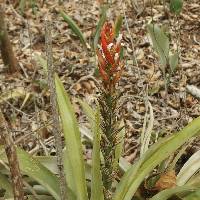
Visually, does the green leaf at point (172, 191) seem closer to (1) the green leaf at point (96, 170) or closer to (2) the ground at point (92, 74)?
(1) the green leaf at point (96, 170)

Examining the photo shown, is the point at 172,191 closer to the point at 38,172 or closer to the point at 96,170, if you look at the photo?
the point at 96,170

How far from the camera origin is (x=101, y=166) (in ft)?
5.58

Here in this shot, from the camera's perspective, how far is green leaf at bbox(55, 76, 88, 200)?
175 cm

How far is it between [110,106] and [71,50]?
8.08ft

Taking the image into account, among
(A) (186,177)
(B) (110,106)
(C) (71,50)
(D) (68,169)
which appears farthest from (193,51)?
(B) (110,106)

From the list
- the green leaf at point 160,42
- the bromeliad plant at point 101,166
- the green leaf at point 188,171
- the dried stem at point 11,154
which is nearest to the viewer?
the dried stem at point 11,154

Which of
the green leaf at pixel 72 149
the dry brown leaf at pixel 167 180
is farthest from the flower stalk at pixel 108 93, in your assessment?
the dry brown leaf at pixel 167 180

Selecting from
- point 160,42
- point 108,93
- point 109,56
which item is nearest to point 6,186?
point 108,93

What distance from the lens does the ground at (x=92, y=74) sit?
2.78 meters

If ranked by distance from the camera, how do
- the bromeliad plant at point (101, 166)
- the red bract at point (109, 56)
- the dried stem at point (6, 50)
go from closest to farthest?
the red bract at point (109, 56) → the bromeliad plant at point (101, 166) → the dried stem at point (6, 50)

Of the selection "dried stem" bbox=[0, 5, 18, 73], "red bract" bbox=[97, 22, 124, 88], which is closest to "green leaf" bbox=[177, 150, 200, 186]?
"red bract" bbox=[97, 22, 124, 88]

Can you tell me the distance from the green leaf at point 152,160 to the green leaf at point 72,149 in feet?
0.49

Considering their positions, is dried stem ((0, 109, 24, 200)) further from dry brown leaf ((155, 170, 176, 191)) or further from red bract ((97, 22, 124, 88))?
dry brown leaf ((155, 170, 176, 191))

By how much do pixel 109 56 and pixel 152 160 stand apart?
675 mm
